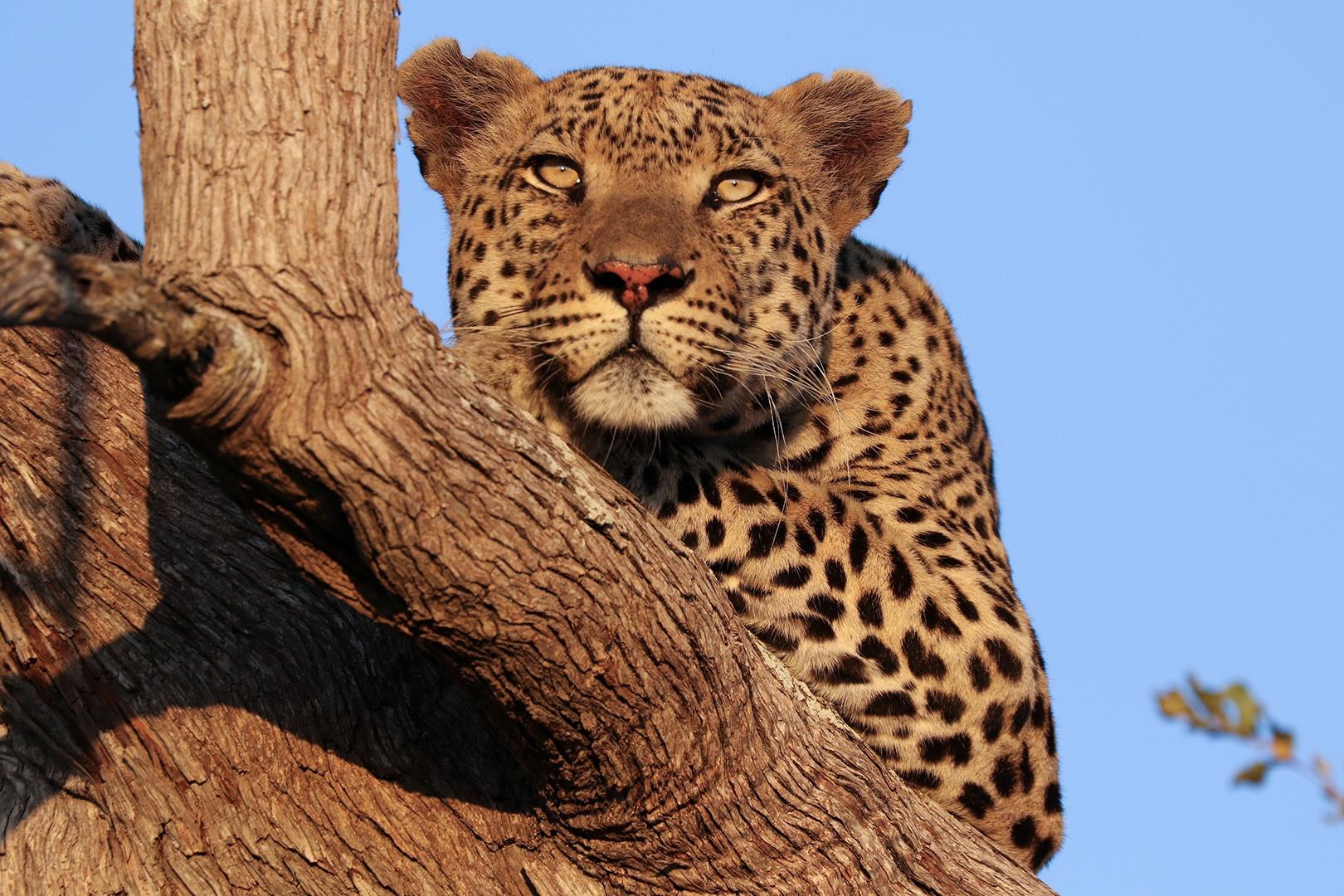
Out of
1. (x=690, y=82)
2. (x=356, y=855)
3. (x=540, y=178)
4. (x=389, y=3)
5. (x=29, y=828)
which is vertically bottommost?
(x=29, y=828)

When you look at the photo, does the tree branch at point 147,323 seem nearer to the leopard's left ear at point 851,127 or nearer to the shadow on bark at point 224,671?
the shadow on bark at point 224,671

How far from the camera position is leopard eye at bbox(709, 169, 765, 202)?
7.03m

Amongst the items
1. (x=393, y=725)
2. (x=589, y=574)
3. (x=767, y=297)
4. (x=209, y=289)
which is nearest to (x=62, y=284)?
(x=209, y=289)

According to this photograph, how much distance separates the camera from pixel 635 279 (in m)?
6.01

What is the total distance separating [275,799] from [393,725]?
0.46 m

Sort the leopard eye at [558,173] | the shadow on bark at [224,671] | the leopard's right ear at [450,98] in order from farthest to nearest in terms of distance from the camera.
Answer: the leopard's right ear at [450,98]
the leopard eye at [558,173]
the shadow on bark at [224,671]

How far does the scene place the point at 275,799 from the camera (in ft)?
18.5

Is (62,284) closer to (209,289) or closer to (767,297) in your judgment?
(209,289)

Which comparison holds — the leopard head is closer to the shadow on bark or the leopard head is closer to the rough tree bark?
the rough tree bark

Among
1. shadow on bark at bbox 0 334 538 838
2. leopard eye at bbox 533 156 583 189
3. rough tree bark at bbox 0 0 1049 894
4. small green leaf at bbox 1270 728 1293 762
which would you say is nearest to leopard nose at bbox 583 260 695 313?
leopard eye at bbox 533 156 583 189

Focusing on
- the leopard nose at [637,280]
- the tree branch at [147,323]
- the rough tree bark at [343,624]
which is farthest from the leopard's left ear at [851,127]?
the tree branch at [147,323]

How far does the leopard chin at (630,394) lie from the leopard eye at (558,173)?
1.21 m

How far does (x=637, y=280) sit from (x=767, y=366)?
0.83 m

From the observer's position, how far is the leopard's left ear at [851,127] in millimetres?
7680
